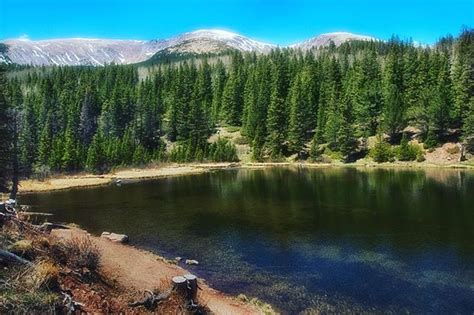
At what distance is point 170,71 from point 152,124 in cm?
6436

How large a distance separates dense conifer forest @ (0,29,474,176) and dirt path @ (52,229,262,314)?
212 feet

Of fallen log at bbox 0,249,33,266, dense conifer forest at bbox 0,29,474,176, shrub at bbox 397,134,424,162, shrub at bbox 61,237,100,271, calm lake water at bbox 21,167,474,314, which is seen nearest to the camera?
fallen log at bbox 0,249,33,266

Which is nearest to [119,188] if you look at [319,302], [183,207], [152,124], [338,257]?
[183,207]

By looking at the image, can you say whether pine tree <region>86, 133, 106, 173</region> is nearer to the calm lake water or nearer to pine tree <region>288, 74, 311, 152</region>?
the calm lake water

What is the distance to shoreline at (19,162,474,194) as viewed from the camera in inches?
3098

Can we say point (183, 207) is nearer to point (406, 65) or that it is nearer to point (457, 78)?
point (457, 78)

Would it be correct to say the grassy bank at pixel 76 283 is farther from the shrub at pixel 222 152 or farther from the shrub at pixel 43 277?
the shrub at pixel 222 152

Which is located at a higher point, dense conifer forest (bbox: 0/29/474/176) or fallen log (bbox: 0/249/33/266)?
dense conifer forest (bbox: 0/29/474/176)

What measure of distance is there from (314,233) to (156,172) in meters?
68.8

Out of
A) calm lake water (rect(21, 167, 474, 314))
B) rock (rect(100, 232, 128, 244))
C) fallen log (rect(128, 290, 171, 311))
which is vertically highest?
fallen log (rect(128, 290, 171, 311))

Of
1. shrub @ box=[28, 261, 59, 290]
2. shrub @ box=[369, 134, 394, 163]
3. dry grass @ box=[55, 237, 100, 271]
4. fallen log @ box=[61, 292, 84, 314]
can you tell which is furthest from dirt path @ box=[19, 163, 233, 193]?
fallen log @ box=[61, 292, 84, 314]

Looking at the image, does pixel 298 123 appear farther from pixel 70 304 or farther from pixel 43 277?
pixel 70 304

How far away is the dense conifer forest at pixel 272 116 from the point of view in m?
107

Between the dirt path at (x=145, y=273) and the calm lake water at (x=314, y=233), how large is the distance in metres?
1.72
